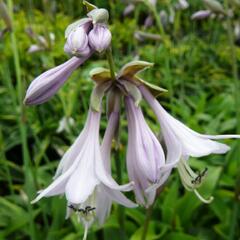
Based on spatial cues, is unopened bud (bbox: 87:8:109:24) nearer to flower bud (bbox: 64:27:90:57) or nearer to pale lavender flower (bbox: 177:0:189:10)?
flower bud (bbox: 64:27:90:57)

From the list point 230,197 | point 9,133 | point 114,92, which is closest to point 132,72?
point 114,92

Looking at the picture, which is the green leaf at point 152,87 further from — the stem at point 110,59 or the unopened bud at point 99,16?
the unopened bud at point 99,16

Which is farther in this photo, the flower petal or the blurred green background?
the blurred green background

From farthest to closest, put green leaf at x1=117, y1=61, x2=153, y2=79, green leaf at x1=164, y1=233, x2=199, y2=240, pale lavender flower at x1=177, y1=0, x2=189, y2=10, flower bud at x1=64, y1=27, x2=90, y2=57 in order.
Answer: pale lavender flower at x1=177, y1=0, x2=189, y2=10 < green leaf at x1=164, y1=233, x2=199, y2=240 < green leaf at x1=117, y1=61, x2=153, y2=79 < flower bud at x1=64, y1=27, x2=90, y2=57

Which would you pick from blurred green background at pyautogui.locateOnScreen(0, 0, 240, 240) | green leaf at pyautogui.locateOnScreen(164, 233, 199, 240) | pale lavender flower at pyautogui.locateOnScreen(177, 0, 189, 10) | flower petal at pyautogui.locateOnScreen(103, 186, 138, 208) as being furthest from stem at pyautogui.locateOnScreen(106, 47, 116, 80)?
pale lavender flower at pyautogui.locateOnScreen(177, 0, 189, 10)

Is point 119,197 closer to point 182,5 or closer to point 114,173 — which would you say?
point 114,173

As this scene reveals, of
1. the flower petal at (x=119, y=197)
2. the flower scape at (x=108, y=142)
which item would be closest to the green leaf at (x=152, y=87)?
the flower scape at (x=108, y=142)

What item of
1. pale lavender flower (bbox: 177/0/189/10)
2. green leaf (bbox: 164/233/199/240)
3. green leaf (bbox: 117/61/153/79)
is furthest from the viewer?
pale lavender flower (bbox: 177/0/189/10)
